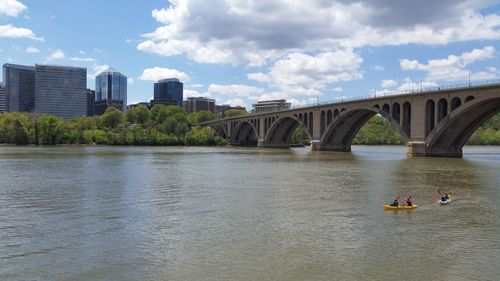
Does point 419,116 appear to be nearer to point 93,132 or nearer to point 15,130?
point 15,130

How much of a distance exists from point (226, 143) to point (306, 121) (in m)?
56.2

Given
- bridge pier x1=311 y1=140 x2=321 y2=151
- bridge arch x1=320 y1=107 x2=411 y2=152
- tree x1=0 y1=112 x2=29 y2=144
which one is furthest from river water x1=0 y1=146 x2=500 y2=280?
tree x1=0 y1=112 x2=29 y2=144

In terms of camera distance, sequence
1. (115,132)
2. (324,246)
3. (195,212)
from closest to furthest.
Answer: (324,246) < (195,212) < (115,132)

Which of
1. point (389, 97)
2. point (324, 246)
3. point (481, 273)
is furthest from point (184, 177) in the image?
point (389, 97)

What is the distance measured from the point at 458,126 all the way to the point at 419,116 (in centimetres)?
677

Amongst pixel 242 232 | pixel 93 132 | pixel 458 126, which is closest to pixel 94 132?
pixel 93 132

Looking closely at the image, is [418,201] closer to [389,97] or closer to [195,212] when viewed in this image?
[195,212]

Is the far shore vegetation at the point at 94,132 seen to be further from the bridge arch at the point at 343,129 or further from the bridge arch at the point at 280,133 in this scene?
the bridge arch at the point at 343,129

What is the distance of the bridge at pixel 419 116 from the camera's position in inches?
3046

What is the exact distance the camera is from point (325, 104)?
122 meters

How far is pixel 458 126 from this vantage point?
8275cm

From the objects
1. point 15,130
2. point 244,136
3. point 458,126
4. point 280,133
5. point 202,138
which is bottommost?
point 202,138

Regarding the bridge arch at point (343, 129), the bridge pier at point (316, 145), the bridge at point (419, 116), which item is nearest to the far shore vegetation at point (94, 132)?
the bridge at point (419, 116)

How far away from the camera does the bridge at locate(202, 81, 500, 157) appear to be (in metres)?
77.4
